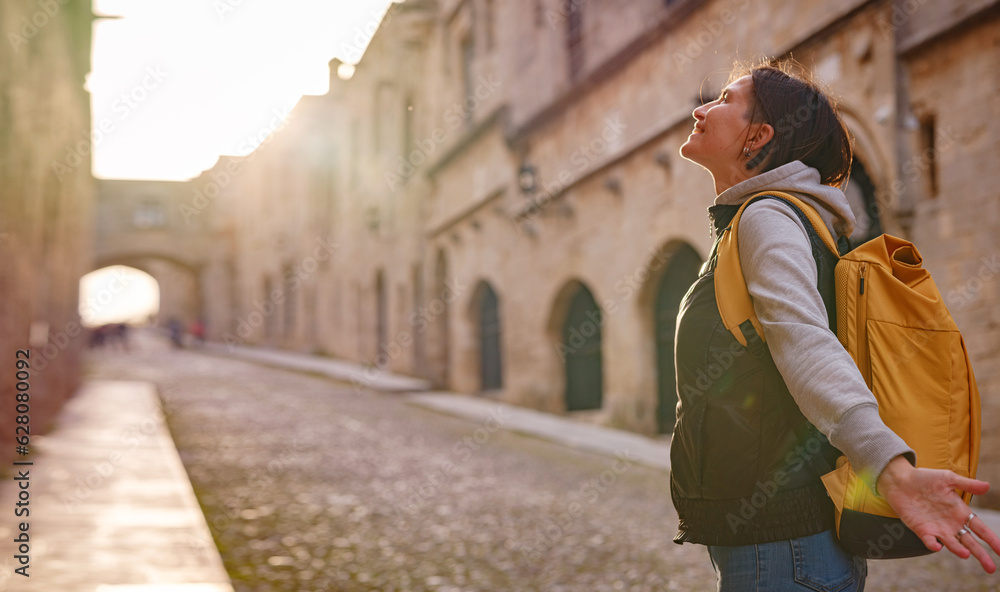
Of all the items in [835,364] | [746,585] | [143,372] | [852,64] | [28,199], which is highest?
[852,64]

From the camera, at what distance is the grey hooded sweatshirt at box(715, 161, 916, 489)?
1.33m

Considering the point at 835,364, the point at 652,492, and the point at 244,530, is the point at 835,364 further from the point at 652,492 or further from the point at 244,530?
the point at 652,492

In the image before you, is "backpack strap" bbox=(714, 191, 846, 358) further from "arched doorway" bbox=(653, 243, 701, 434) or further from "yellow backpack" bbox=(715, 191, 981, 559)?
"arched doorway" bbox=(653, 243, 701, 434)

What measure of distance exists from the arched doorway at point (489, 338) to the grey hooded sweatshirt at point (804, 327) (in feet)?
51.7

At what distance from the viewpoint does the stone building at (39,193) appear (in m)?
6.33

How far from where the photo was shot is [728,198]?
1.65 metres

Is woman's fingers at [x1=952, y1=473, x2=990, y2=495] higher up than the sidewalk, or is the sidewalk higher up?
woman's fingers at [x1=952, y1=473, x2=990, y2=495]

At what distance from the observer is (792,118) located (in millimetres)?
1620

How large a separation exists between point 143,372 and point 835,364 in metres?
21.2

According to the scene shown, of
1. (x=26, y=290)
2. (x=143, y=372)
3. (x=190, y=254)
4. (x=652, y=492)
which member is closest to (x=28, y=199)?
(x=26, y=290)

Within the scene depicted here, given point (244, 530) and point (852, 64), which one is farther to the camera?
point (852, 64)

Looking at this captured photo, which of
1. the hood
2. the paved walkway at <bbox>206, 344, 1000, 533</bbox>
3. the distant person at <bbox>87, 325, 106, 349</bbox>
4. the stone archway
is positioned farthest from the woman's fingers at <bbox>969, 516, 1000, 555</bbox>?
the distant person at <bbox>87, 325, 106, 349</bbox>

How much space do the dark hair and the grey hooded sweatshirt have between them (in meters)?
0.05

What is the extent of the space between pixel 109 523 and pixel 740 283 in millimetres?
3639
